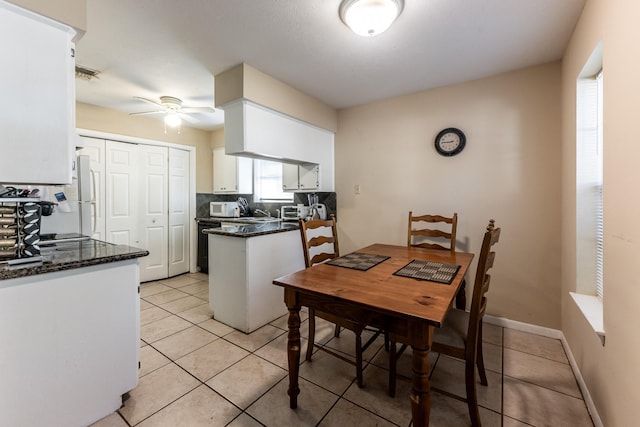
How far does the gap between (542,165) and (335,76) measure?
1.98 metres

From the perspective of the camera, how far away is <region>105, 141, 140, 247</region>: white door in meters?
3.55

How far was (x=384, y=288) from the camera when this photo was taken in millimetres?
1387

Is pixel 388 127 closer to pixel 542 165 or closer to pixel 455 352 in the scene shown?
pixel 542 165

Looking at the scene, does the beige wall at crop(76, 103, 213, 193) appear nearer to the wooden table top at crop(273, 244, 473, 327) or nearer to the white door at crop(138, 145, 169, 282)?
the white door at crop(138, 145, 169, 282)

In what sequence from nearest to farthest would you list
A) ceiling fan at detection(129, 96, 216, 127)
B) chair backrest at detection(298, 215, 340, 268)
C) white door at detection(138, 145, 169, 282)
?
chair backrest at detection(298, 215, 340, 268)
ceiling fan at detection(129, 96, 216, 127)
white door at detection(138, 145, 169, 282)

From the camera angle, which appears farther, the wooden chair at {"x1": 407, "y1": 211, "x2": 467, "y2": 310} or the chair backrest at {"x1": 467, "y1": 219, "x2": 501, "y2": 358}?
the wooden chair at {"x1": 407, "y1": 211, "x2": 467, "y2": 310}

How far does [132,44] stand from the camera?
2055mm

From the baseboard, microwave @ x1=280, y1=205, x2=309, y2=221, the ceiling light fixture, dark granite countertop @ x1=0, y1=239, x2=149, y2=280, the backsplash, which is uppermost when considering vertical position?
the ceiling light fixture

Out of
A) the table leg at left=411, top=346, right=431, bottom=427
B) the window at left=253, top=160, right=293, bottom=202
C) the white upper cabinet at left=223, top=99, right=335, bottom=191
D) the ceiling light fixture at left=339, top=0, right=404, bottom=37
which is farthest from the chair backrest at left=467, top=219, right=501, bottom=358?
the window at left=253, top=160, right=293, bottom=202

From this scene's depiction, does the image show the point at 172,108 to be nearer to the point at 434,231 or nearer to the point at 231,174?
the point at 231,174

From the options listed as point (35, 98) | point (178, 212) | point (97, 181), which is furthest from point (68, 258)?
point (178, 212)

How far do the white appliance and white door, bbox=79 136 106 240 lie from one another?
84 centimetres

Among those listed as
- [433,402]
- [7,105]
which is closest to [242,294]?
[433,402]

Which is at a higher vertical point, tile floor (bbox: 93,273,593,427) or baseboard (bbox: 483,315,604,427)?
baseboard (bbox: 483,315,604,427)
